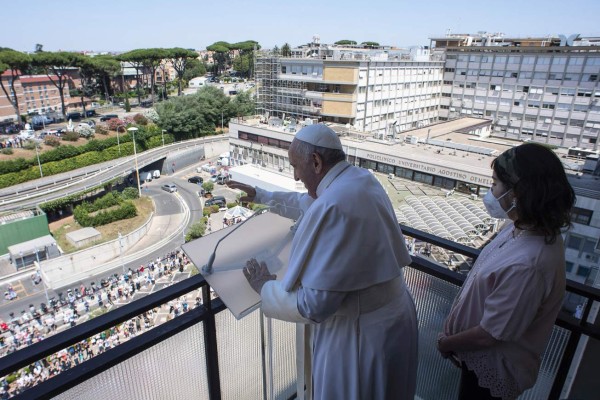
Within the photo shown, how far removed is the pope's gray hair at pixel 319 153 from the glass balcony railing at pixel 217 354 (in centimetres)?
53

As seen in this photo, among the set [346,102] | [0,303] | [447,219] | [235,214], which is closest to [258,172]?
[235,214]

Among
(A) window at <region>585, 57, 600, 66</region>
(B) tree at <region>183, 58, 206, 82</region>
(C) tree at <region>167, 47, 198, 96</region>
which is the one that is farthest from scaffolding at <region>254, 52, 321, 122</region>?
(B) tree at <region>183, 58, 206, 82</region>

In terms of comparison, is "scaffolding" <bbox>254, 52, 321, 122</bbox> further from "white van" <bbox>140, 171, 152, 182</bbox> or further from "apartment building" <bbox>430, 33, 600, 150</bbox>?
"apartment building" <bbox>430, 33, 600, 150</bbox>

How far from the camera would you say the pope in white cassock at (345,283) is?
1016mm

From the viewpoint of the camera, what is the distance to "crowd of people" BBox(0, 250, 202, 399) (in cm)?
812

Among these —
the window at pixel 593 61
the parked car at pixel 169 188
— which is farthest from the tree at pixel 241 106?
the window at pixel 593 61

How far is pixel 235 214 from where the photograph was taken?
15750 mm

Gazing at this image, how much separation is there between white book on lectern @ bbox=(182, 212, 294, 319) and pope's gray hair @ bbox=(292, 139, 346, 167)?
0.32 metres

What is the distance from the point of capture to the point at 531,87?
28.3 meters

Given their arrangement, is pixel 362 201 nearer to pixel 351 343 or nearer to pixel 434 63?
pixel 351 343

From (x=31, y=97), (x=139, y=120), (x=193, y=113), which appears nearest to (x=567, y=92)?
(x=193, y=113)

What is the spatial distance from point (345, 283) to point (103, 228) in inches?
735

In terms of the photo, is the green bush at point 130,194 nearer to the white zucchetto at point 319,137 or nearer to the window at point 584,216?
the window at point 584,216

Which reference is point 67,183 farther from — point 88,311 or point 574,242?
point 574,242
